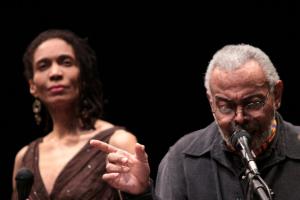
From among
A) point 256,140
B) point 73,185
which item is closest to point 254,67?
point 256,140

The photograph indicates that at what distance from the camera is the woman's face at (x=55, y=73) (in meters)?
3.94

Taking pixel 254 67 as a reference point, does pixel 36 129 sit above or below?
below

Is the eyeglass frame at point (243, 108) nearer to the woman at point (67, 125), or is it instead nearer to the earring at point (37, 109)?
the woman at point (67, 125)

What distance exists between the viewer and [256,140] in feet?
9.75

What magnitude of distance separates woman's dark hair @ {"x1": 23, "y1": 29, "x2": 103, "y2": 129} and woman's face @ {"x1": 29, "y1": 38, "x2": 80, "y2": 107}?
1.3 inches

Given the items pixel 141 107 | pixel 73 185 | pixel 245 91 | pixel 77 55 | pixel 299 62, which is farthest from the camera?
pixel 141 107

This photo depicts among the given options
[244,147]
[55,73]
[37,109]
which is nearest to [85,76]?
[55,73]

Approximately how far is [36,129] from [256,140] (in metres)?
2.43

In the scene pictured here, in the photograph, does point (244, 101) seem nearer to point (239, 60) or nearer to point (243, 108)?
point (243, 108)

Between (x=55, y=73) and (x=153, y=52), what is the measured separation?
3.41ft

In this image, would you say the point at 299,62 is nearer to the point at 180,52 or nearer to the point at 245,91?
the point at 180,52

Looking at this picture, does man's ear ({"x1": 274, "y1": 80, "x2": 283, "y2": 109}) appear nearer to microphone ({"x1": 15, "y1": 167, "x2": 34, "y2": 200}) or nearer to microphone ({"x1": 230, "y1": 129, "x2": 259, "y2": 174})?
microphone ({"x1": 230, "y1": 129, "x2": 259, "y2": 174})

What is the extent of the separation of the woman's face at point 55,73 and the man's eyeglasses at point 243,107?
49.6 inches

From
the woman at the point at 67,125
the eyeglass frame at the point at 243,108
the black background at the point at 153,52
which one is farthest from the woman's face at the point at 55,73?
the eyeglass frame at the point at 243,108
